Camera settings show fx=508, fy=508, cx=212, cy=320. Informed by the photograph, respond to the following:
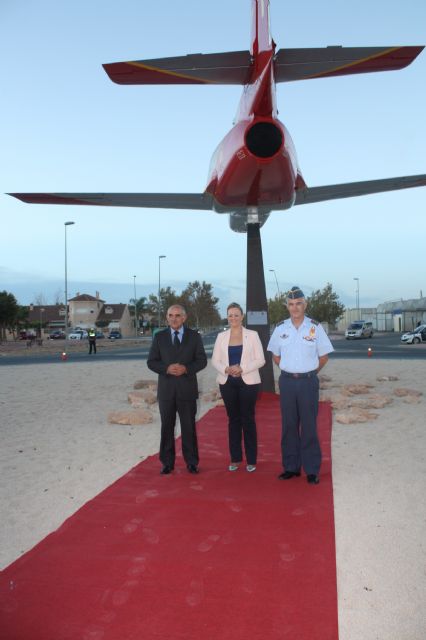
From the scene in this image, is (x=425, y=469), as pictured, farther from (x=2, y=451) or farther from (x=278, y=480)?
(x=2, y=451)

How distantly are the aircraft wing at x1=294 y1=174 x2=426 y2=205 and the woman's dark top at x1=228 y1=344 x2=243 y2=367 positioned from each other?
4.89m

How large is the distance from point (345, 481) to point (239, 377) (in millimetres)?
1373

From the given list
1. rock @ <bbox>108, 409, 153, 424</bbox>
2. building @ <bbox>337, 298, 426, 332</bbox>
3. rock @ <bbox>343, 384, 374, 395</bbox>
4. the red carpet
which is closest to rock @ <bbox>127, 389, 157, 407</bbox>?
rock @ <bbox>108, 409, 153, 424</bbox>

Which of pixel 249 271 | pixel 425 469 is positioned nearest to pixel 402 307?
pixel 249 271

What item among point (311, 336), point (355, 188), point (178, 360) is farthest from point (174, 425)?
point (355, 188)

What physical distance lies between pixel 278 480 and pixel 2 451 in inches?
139

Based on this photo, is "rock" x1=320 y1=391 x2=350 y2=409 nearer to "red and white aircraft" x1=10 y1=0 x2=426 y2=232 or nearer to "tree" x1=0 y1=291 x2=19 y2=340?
"red and white aircraft" x1=10 y1=0 x2=426 y2=232

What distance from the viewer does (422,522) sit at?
147 inches

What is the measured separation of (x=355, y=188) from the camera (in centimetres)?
870

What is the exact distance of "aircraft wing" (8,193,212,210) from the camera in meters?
8.45

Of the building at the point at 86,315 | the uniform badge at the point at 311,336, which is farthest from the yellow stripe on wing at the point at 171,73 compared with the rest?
the building at the point at 86,315

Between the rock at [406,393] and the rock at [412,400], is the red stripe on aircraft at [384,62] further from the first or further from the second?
the rock at [406,393]

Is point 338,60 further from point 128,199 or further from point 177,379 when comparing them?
point 177,379

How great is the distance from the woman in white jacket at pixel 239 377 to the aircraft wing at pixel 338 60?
3.64 metres
